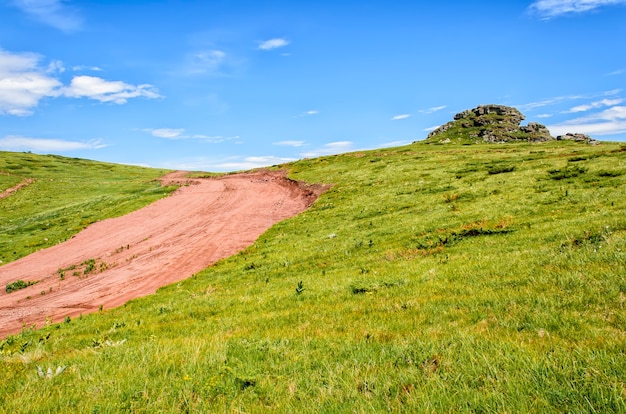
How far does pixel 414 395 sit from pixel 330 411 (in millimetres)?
1191

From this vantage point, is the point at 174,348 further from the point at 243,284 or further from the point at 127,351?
the point at 243,284

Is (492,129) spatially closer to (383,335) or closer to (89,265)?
(89,265)

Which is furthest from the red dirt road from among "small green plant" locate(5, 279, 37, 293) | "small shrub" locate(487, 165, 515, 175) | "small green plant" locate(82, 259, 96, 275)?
"small shrub" locate(487, 165, 515, 175)

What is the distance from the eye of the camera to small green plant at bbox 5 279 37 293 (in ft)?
74.2

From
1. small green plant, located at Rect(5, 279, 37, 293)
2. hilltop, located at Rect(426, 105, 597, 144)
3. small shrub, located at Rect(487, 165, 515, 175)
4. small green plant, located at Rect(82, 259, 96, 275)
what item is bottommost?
Answer: small green plant, located at Rect(5, 279, 37, 293)

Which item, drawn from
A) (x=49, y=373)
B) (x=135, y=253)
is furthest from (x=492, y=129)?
(x=49, y=373)

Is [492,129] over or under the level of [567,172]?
over

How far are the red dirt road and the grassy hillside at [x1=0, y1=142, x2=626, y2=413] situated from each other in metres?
3.82

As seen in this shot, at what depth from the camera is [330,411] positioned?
475cm

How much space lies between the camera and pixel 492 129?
137m

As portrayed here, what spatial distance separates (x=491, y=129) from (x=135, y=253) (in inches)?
5606

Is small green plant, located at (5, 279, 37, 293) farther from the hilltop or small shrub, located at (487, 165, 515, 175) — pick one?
the hilltop

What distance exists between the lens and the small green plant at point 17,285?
891 inches

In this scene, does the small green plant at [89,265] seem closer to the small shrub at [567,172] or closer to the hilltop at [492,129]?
the small shrub at [567,172]
